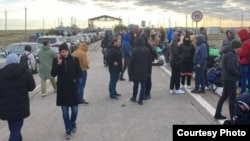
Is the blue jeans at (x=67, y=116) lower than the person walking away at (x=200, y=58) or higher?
lower

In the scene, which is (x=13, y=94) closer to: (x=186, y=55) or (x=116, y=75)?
(x=116, y=75)

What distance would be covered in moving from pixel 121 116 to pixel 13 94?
3633 mm

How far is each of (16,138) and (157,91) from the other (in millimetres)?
7533

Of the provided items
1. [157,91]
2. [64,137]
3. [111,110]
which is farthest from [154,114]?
[157,91]

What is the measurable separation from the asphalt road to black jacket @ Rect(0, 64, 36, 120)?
139 cm

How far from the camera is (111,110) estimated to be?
36.2 ft

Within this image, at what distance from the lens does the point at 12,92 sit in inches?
281

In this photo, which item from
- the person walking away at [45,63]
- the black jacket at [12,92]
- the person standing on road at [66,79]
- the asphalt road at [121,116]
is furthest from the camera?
the person walking away at [45,63]

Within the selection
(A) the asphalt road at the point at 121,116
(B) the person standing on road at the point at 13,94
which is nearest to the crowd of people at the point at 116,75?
(B) the person standing on road at the point at 13,94

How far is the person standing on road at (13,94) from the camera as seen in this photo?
23.4 feet

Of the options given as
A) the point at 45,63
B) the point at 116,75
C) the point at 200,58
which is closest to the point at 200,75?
the point at 200,58

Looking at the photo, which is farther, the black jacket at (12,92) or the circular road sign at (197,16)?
the circular road sign at (197,16)

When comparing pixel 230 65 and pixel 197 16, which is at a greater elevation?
pixel 197 16

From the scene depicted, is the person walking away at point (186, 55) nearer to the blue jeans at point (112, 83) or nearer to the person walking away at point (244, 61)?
the person walking away at point (244, 61)
